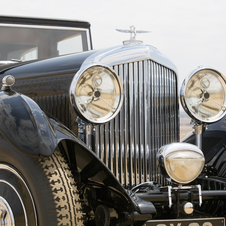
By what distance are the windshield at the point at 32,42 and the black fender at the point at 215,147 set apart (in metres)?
1.56

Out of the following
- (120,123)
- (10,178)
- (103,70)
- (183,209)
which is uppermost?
(103,70)

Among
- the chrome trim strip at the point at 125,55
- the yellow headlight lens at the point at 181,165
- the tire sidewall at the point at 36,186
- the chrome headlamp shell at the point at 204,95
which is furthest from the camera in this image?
the chrome headlamp shell at the point at 204,95

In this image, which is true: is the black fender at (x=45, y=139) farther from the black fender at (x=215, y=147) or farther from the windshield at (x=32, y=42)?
the windshield at (x=32, y=42)

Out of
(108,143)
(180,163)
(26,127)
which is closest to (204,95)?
(180,163)

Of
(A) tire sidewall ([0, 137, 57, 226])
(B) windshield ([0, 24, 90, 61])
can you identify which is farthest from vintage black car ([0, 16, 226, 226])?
(B) windshield ([0, 24, 90, 61])

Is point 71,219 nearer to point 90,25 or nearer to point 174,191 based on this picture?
point 174,191

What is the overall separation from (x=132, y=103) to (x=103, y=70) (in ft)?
1.15

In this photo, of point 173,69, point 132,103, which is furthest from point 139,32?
point 132,103

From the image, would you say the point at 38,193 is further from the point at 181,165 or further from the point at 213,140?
the point at 213,140

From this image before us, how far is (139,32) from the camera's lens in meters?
2.57

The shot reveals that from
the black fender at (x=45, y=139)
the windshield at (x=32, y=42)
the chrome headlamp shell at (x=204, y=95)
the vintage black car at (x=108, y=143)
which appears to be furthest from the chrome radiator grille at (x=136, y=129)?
the windshield at (x=32, y=42)

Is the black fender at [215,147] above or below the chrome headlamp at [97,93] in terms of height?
below

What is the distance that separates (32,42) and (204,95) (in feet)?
5.97

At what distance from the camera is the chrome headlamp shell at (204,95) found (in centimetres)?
229
